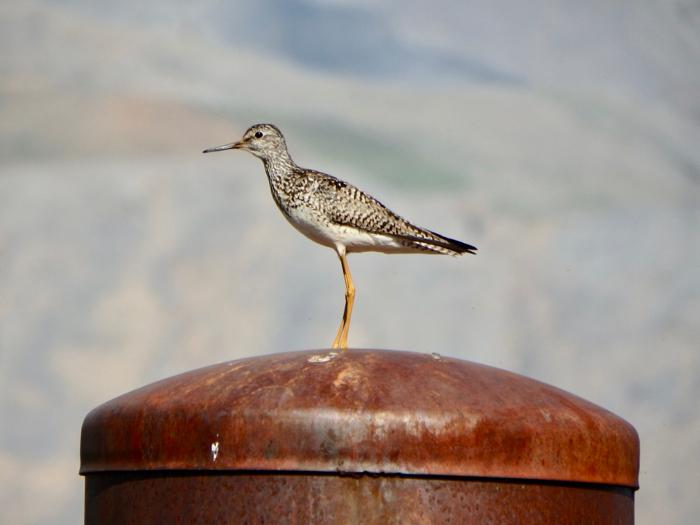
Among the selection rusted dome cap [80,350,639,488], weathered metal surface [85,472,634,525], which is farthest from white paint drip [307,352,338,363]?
weathered metal surface [85,472,634,525]

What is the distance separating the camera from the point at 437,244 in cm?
938

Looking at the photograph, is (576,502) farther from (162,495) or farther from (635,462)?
(162,495)

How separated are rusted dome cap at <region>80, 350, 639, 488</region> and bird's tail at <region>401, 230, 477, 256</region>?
2849mm

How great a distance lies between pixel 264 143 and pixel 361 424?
5571 millimetres

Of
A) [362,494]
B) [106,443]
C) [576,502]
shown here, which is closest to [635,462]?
[576,502]

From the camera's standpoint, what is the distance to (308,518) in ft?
18.2

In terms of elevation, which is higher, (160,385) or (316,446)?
(160,385)

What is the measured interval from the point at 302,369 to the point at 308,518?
2.79ft

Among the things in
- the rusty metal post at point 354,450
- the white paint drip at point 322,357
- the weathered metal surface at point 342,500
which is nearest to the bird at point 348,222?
the white paint drip at point 322,357

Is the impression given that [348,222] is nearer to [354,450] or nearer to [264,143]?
[264,143]

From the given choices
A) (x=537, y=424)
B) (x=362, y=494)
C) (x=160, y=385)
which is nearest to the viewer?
(x=362, y=494)

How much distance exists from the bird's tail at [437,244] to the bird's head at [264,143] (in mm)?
1789

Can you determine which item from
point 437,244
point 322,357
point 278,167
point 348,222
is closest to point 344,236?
point 348,222

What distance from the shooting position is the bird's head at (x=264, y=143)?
1073cm
